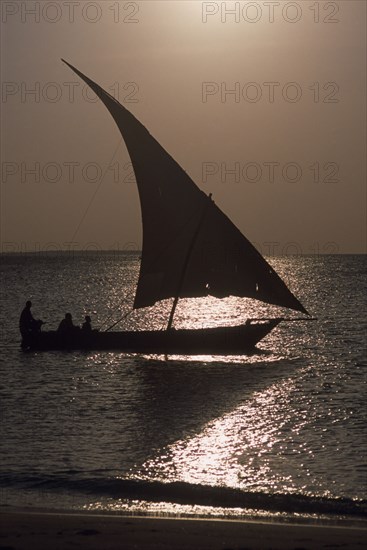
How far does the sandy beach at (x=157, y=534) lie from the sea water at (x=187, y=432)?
1.35 metres

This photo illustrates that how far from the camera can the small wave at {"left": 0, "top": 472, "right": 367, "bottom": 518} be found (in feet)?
49.0

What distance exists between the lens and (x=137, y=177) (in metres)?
38.2

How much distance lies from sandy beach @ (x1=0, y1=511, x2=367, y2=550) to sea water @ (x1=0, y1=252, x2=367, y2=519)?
1.35 meters

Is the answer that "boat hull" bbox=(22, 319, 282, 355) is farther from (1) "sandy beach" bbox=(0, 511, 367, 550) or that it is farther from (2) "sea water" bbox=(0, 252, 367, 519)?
(1) "sandy beach" bbox=(0, 511, 367, 550)

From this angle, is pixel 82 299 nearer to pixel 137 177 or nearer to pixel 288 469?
pixel 137 177

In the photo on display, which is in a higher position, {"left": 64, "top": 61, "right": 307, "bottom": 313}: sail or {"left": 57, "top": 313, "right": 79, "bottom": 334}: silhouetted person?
{"left": 64, "top": 61, "right": 307, "bottom": 313}: sail

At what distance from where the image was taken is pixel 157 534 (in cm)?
1218

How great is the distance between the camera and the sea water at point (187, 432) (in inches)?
615

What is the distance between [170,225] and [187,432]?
17227 mm

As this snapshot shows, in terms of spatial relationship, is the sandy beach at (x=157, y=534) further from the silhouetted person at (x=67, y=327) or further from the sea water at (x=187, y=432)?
the silhouetted person at (x=67, y=327)

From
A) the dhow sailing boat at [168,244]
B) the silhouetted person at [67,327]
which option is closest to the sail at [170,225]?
the dhow sailing boat at [168,244]

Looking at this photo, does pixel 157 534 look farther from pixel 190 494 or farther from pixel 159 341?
pixel 159 341

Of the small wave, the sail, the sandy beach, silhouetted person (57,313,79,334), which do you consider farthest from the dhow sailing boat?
the sandy beach

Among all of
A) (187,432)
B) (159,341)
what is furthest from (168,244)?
(187,432)
